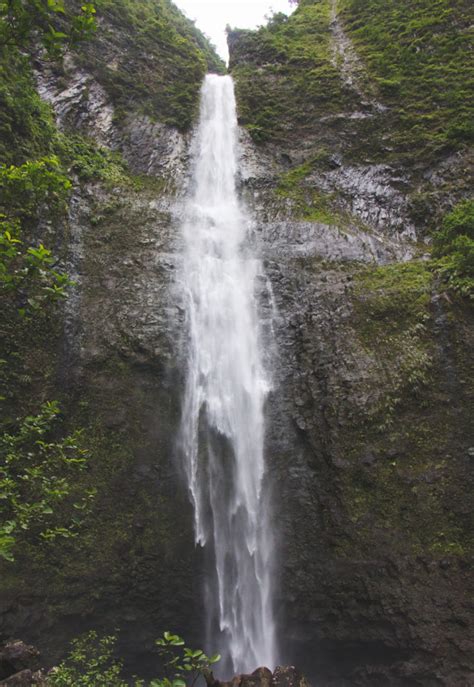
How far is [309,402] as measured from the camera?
840 cm

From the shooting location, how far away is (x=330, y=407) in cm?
814

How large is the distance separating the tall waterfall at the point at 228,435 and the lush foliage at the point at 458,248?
3.92 metres

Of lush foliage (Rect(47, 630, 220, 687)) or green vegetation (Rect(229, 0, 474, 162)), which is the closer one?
lush foliage (Rect(47, 630, 220, 687))

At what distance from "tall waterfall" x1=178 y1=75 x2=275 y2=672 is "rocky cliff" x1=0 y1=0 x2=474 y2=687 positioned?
28 cm

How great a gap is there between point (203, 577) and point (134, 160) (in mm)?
10668

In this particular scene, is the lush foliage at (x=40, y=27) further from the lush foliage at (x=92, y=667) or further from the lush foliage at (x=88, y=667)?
the lush foliage at (x=88, y=667)

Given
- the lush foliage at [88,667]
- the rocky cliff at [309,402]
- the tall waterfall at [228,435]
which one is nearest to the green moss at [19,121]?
the rocky cliff at [309,402]

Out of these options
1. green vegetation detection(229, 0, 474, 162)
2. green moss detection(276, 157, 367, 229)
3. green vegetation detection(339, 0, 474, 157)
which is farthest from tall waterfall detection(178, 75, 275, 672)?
green vegetation detection(339, 0, 474, 157)

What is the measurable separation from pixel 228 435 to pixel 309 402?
1624 millimetres

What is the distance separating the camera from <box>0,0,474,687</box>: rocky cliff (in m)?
6.83

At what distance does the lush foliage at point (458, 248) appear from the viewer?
8508mm

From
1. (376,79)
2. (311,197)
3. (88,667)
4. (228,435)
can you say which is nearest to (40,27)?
(228,435)

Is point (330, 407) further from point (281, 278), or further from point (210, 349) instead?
point (281, 278)

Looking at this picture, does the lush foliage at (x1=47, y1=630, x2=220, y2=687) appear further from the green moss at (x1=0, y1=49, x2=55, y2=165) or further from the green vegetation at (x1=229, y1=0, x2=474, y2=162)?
the green vegetation at (x1=229, y1=0, x2=474, y2=162)
